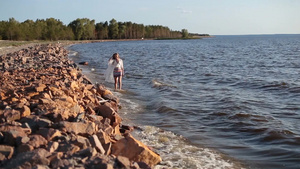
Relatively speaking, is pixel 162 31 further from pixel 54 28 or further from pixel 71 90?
pixel 71 90

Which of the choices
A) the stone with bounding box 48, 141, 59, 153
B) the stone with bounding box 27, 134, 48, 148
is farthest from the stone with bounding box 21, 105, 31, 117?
the stone with bounding box 48, 141, 59, 153

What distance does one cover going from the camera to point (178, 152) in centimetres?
600

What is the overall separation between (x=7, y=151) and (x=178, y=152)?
10.4 feet

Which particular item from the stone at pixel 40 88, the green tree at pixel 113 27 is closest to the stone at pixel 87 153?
the stone at pixel 40 88

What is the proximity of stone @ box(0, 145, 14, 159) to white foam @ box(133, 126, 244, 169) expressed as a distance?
224 cm

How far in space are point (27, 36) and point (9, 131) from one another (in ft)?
279

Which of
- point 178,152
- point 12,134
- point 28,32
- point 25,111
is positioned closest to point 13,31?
point 28,32

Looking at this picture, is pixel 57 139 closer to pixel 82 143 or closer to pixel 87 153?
pixel 82 143

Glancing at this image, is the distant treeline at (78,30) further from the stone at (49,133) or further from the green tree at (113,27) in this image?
the stone at (49,133)

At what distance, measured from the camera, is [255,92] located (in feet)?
42.0

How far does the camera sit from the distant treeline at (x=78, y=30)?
77.2 meters

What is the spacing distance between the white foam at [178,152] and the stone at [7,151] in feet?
7.36

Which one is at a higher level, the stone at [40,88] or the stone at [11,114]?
the stone at [40,88]

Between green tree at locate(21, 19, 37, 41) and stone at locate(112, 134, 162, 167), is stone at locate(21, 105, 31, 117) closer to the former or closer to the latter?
stone at locate(112, 134, 162, 167)
